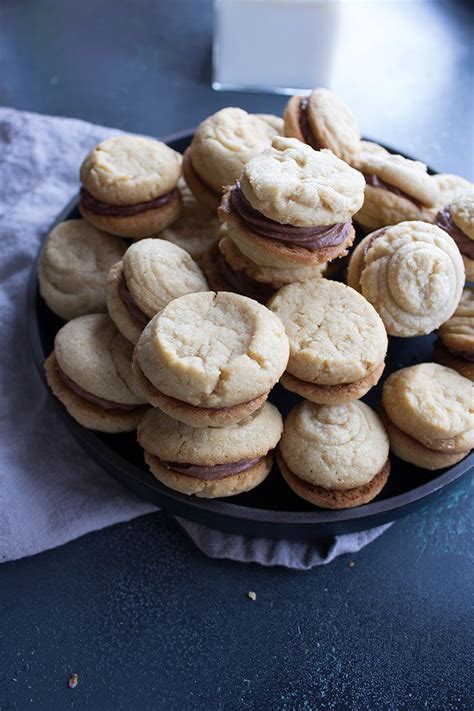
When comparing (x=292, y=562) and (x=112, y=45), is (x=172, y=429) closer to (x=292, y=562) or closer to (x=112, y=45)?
(x=292, y=562)

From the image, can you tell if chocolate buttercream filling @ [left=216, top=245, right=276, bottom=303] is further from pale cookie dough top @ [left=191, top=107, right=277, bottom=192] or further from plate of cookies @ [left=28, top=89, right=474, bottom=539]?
pale cookie dough top @ [left=191, top=107, right=277, bottom=192]

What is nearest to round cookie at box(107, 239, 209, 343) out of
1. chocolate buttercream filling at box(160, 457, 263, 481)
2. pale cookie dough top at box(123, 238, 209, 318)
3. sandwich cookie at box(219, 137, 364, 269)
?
pale cookie dough top at box(123, 238, 209, 318)

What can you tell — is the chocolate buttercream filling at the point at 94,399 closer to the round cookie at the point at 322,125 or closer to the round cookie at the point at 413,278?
the round cookie at the point at 413,278

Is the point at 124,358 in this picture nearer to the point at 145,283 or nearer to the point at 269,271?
the point at 145,283

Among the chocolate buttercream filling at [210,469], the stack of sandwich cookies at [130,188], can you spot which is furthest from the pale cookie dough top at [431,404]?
the stack of sandwich cookies at [130,188]

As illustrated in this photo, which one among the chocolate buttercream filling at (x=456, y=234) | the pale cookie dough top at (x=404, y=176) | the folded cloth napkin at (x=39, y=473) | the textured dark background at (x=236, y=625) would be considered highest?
the pale cookie dough top at (x=404, y=176)

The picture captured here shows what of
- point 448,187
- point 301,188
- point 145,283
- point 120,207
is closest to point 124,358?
point 145,283
